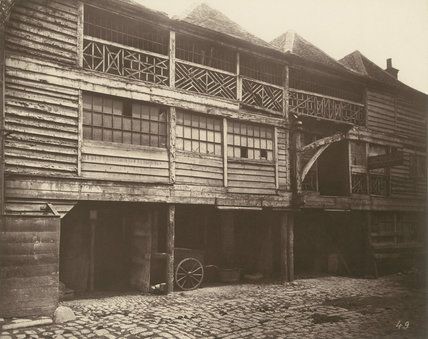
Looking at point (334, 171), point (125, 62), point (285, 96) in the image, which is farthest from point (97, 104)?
point (334, 171)

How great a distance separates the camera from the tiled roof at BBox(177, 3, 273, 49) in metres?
14.2

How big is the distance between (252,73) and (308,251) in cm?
824

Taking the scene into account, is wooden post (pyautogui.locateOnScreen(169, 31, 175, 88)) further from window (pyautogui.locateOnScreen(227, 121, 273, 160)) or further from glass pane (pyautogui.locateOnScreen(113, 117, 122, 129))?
A: window (pyautogui.locateOnScreen(227, 121, 273, 160))

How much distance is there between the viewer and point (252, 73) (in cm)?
1438

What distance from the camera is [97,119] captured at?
34.3ft

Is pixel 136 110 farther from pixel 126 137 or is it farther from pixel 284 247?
pixel 284 247

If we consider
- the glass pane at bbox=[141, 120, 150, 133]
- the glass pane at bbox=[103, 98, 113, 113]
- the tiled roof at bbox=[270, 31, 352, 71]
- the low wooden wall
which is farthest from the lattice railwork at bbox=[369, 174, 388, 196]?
the low wooden wall

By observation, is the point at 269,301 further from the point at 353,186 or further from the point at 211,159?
the point at 353,186

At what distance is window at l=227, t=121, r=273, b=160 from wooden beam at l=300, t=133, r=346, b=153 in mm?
1311

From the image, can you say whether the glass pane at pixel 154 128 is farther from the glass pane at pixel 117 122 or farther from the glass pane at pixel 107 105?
the glass pane at pixel 107 105

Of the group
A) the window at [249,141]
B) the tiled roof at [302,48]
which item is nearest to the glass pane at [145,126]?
the window at [249,141]

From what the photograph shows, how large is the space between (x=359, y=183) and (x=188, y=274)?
28.1 ft

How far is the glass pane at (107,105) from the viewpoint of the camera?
10.6 m

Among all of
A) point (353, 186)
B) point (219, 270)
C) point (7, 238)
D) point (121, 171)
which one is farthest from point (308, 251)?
point (7, 238)
